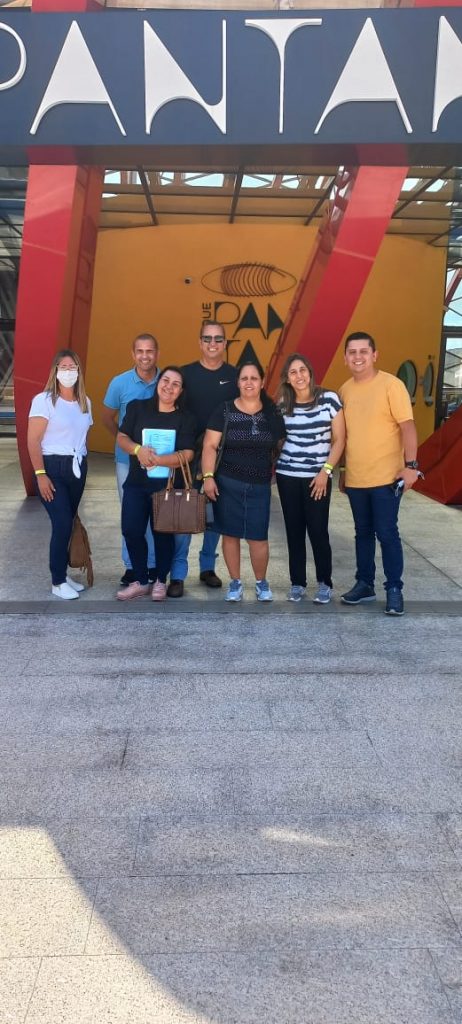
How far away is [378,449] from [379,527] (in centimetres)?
47

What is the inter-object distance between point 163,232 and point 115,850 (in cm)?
1225

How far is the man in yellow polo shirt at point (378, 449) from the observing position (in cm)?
439

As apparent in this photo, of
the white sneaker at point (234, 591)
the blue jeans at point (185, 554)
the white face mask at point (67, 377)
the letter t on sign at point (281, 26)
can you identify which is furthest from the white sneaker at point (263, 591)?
the letter t on sign at point (281, 26)

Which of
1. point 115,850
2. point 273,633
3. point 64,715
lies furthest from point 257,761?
point 273,633

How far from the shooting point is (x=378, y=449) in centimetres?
446

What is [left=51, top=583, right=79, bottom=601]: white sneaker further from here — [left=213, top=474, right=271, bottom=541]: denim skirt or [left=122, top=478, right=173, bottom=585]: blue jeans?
[left=213, top=474, right=271, bottom=541]: denim skirt

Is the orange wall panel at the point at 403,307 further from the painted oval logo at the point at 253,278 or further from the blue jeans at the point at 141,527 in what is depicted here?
the blue jeans at the point at 141,527

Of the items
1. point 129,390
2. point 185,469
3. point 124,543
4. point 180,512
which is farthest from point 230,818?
point 129,390

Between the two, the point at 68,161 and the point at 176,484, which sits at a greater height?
the point at 68,161

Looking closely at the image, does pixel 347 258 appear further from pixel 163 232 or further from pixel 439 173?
pixel 163 232

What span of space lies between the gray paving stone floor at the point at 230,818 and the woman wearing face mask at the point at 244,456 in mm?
584

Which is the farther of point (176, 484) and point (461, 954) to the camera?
point (176, 484)

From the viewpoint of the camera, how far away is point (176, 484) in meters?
4.57

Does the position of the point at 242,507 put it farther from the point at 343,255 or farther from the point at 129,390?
the point at 343,255
